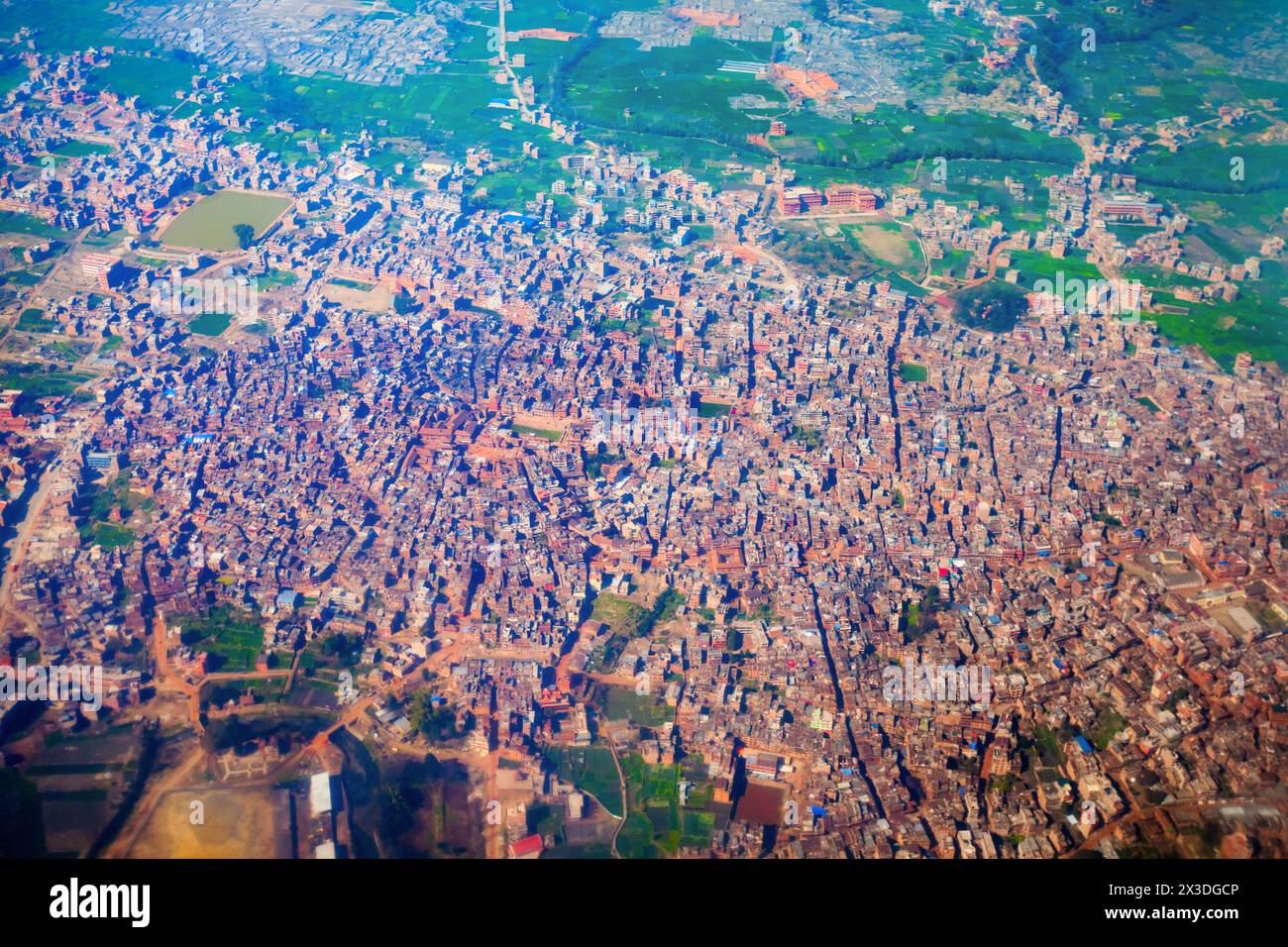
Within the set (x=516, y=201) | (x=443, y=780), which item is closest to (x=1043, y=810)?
(x=443, y=780)

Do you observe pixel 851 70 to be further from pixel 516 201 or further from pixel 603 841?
pixel 603 841

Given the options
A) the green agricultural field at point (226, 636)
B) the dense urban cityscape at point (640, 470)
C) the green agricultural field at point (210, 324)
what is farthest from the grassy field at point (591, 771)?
the green agricultural field at point (210, 324)

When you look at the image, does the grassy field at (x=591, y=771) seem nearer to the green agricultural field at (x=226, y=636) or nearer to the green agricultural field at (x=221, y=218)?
the green agricultural field at (x=226, y=636)

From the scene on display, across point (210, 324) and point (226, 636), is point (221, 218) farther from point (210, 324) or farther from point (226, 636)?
point (226, 636)

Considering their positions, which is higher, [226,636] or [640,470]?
[640,470]
